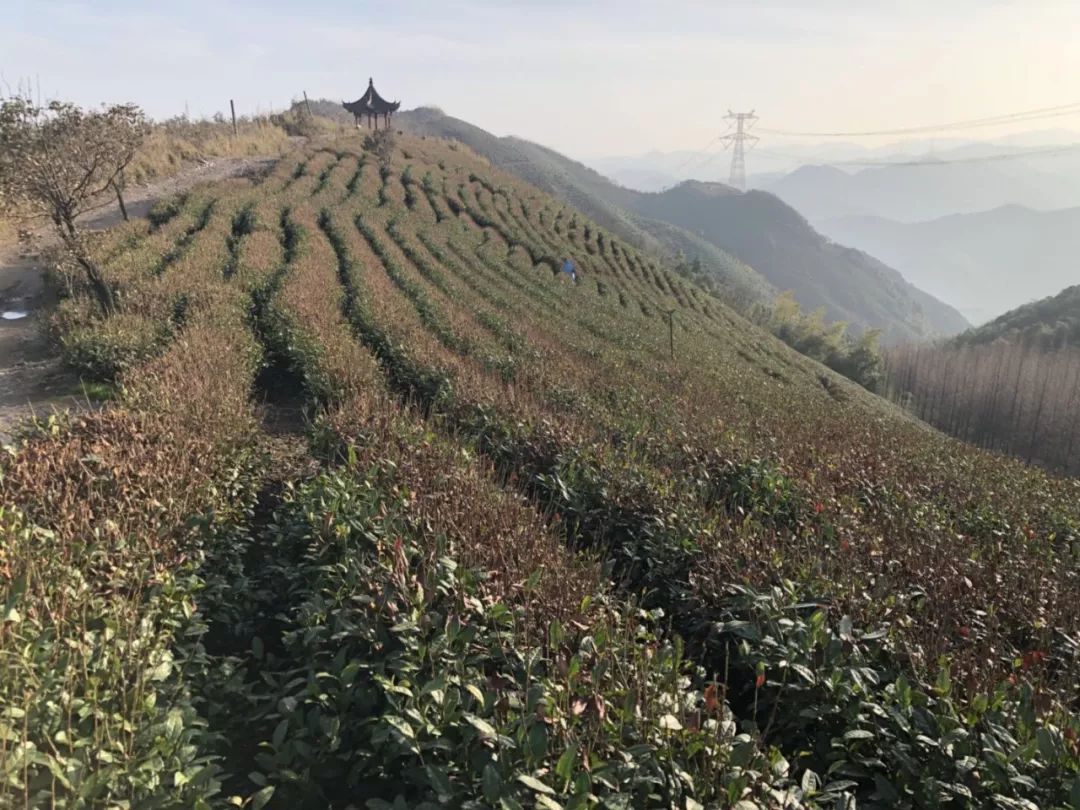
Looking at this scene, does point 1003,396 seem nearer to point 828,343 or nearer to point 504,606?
point 828,343

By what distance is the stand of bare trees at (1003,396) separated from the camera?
148 ft

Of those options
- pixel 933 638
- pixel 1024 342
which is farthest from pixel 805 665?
pixel 1024 342

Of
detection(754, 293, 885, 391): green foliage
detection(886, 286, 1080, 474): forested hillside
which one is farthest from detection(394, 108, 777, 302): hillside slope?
detection(886, 286, 1080, 474): forested hillside

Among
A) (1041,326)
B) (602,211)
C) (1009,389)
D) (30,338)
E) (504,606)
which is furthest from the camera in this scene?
(602,211)

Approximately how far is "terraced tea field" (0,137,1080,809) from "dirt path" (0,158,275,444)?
700 millimetres

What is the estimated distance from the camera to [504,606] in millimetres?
3682

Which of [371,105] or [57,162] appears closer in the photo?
[57,162]

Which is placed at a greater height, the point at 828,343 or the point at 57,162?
the point at 57,162

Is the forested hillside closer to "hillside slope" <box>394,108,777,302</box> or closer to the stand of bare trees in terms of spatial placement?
the stand of bare trees

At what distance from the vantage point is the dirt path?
9.91 meters

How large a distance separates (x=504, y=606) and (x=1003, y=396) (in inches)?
2372

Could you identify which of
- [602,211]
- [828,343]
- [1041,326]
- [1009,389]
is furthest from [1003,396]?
[602,211]

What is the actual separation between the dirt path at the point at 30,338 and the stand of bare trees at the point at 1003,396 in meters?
50.4

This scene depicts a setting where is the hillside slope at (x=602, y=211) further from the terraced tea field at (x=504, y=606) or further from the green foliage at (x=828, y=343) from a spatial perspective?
the terraced tea field at (x=504, y=606)
